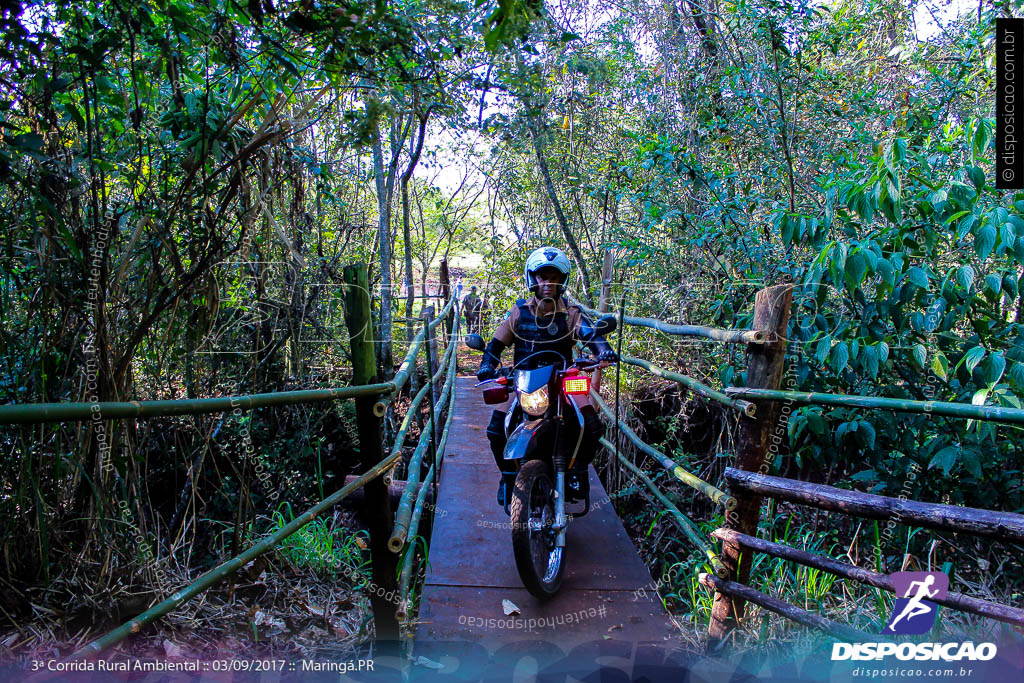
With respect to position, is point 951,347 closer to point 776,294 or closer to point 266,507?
point 776,294

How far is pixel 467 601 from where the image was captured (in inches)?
98.3

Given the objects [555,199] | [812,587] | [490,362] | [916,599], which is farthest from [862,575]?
[555,199]

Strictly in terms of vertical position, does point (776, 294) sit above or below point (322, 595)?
above

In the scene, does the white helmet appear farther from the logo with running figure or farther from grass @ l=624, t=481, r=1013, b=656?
the logo with running figure

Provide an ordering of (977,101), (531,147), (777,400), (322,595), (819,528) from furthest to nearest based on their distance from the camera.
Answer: (531,147) → (977,101) → (819,528) → (322,595) → (777,400)

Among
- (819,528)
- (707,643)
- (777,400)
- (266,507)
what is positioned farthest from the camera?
(266,507)

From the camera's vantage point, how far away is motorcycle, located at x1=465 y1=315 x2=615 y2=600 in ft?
8.22

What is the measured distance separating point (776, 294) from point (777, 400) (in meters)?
0.33

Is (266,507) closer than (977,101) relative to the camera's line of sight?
Yes

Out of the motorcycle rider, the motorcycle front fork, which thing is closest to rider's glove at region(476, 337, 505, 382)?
the motorcycle rider

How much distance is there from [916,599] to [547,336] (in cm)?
173

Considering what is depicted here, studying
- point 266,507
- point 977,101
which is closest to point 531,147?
point 977,101

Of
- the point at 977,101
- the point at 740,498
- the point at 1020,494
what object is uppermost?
the point at 977,101

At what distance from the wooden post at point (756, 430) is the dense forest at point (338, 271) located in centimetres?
16
